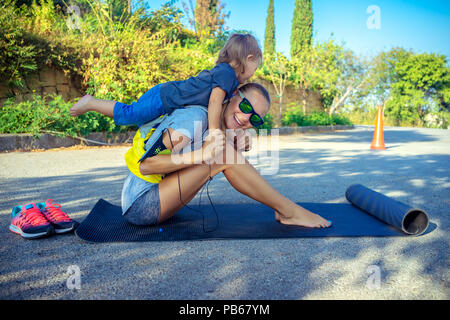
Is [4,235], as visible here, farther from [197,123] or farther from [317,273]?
[317,273]

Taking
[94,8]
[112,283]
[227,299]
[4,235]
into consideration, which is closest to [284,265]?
[227,299]

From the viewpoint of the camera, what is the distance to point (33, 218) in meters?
2.13

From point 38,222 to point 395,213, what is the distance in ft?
7.88

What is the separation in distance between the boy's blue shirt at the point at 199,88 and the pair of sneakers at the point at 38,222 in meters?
1.03

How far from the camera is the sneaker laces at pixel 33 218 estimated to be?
2103mm

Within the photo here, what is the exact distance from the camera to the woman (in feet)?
6.47

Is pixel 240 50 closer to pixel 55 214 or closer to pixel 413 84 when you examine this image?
pixel 55 214

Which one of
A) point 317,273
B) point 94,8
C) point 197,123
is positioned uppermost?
point 94,8

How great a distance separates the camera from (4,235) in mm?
2148

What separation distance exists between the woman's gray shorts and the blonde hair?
1.10 m

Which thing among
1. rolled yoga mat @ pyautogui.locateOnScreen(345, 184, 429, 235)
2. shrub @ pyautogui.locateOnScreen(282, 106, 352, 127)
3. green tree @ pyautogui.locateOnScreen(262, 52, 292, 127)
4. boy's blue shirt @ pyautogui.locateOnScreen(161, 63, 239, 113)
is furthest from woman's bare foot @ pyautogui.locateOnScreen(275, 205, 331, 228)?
green tree @ pyautogui.locateOnScreen(262, 52, 292, 127)

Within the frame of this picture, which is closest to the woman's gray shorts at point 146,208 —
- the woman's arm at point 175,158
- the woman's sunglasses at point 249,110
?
the woman's arm at point 175,158

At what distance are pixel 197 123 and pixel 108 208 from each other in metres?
1.25

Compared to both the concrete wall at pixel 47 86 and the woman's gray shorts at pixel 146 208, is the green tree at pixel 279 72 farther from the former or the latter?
the woman's gray shorts at pixel 146 208
